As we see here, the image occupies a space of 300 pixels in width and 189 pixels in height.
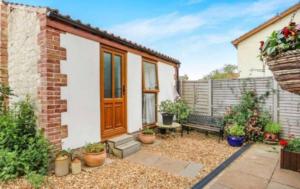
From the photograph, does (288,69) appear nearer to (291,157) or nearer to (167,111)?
(291,157)

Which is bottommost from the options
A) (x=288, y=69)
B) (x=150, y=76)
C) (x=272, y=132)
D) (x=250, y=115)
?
(x=272, y=132)

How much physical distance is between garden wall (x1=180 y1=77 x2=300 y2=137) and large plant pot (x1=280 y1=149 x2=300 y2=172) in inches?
99.7

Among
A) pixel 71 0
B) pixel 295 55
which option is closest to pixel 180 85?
pixel 71 0

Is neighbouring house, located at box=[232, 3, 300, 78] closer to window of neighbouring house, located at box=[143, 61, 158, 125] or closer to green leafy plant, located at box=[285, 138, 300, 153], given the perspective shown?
window of neighbouring house, located at box=[143, 61, 158, 125]

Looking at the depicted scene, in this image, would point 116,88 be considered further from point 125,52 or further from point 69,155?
point 69,155

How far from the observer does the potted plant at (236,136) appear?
575cm

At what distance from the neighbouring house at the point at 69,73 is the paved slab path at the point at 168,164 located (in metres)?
1.06

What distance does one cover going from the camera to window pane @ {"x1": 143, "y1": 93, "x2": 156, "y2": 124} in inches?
264

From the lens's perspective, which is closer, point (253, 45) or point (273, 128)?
point (273, 128)

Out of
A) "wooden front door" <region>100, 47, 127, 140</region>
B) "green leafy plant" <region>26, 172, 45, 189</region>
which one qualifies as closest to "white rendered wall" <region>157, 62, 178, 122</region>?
"wooden front door" <region>100, 47, 127, 140</region>

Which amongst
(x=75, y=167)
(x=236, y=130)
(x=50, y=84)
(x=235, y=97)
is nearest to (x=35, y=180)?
(x=75, y=167)

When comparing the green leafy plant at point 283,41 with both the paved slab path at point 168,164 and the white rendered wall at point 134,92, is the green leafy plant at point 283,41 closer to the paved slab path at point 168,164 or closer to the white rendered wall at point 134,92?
the paved slab path at point 168,164

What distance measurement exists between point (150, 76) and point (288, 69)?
6104 millimetres

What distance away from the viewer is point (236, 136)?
19.0 ft
